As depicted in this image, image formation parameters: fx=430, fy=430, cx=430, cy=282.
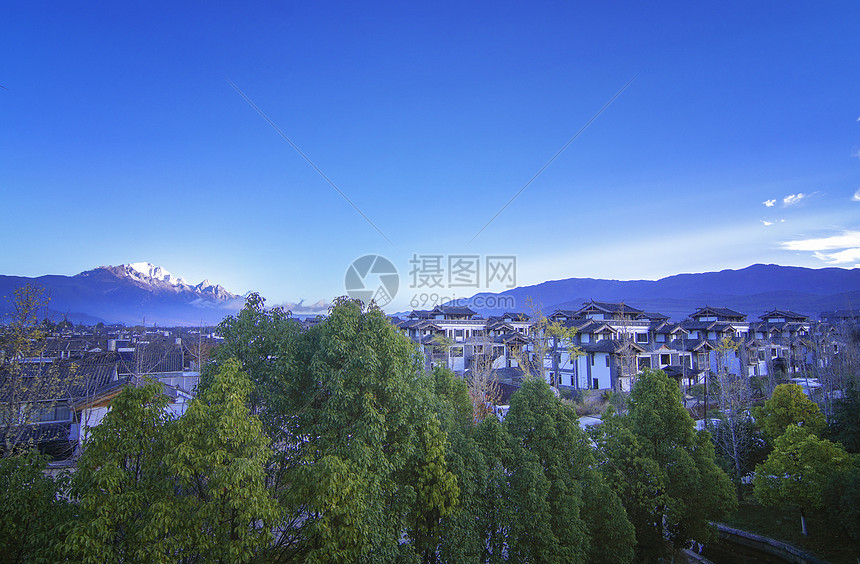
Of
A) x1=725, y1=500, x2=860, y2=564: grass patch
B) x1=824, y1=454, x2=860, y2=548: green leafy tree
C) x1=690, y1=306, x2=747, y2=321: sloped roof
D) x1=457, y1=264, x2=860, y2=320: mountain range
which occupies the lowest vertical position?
x1=725, y1=500, x2=860, y2=564: grass patch

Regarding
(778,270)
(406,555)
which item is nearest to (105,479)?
(406,555)

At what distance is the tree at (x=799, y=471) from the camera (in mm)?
12781

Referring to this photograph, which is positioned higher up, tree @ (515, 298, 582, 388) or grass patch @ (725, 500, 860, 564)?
tree @ (515, 298, 582, 388)

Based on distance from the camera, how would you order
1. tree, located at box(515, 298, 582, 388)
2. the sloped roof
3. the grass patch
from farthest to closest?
the sloped roof → tree, located at box(515, 298, 582, 388) → the grass patch

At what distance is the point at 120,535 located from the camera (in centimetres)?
570

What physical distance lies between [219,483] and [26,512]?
2639 mm

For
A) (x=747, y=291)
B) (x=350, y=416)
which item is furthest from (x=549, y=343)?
(x=747, y=291)

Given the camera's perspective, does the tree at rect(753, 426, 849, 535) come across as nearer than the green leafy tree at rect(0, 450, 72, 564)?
No

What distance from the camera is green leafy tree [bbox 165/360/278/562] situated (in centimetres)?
555

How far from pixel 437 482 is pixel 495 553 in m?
2.23

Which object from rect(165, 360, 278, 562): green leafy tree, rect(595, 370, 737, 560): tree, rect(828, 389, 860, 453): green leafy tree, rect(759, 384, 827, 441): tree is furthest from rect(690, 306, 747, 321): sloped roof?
rect(165, 360, 278, 562): green leafy tree

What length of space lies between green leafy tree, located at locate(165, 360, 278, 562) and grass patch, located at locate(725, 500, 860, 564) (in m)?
15.6

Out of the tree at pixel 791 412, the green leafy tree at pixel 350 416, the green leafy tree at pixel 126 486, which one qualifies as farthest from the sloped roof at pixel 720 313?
the green leafy tree at pixel 126 486

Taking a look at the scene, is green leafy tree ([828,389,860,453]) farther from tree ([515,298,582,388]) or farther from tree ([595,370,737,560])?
tree ([515,298,582,388])
